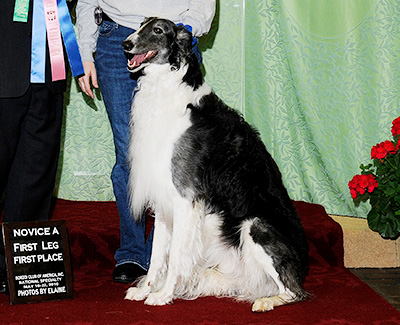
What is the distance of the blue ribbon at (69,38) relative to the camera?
8.70ft

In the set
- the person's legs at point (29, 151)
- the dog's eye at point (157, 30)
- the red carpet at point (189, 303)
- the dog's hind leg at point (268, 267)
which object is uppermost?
the dog's eye at point (157, 30)

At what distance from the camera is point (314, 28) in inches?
158

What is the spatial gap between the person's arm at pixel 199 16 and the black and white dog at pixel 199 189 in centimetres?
20

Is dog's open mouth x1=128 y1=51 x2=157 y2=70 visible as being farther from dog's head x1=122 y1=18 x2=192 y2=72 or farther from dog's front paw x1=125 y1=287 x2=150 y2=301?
dog's front paw x1=125 y1=287 x2=150 y2=301

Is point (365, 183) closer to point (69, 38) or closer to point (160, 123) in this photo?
point (160, 123)

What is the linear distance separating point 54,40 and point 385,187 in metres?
2.08

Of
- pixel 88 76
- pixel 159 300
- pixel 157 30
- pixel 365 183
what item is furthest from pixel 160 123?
pixel 365 183

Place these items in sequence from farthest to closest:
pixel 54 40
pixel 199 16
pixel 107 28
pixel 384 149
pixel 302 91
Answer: pixel 302 91
pixel 384 149
pixel 107 28
pixel 199 16
pixel 54 40

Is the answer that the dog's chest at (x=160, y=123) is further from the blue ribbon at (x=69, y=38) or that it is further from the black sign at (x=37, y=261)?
the black sign at (x=37, y=261)

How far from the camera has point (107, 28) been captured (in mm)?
2848

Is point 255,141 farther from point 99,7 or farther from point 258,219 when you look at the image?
point 99,7

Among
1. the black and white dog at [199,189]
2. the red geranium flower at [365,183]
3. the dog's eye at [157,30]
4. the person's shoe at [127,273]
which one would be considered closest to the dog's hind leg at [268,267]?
the black and white dog at [199,189]

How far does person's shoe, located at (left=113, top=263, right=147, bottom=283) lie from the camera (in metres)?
2.94

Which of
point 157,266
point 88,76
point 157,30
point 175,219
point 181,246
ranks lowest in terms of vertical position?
point 157,266
